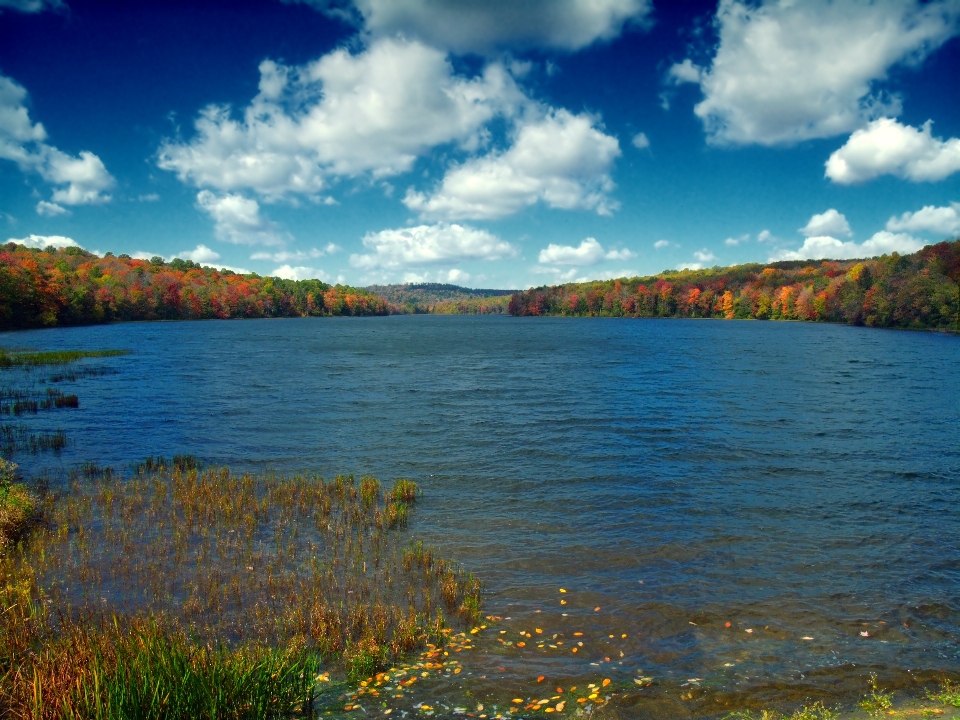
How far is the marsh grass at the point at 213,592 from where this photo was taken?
8.58m

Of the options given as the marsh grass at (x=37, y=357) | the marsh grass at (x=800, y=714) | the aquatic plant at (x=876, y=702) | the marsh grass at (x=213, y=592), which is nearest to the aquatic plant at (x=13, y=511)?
the marsh grass at (x=213, y=592)

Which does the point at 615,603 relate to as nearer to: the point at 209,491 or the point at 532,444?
the point at 209,491

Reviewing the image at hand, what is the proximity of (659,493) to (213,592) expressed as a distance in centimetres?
1548

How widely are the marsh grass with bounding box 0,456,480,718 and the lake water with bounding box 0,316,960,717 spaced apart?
1.86m

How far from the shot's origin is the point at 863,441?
31.0 m

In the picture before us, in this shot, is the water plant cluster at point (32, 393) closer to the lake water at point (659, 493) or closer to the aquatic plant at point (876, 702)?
the lake water at point (659, 493)

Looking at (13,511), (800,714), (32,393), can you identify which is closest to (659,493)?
(800,714)

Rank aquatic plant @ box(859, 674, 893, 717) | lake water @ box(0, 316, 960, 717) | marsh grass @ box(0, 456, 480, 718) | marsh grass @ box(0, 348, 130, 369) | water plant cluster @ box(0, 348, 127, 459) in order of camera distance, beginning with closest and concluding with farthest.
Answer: marsh grass @ box(0, 456, 480, 718), aquatic plant @ box(859, 674, 893, 717), lake water @ box(0, 316, 960, 717), water plant cluster @ box(0, 348, 127, 459), marsh grass @ box(0, 348, 130, 369)

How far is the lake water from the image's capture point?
11938 millimetres

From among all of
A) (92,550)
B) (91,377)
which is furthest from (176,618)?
(91,377)

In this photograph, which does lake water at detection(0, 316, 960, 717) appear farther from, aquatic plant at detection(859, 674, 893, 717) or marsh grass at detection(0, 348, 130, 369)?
marsh grass at detection(0, 348, 130, 369)

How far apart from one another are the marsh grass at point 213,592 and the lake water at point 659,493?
186 cm

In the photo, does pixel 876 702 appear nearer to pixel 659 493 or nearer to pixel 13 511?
pixel 659 493

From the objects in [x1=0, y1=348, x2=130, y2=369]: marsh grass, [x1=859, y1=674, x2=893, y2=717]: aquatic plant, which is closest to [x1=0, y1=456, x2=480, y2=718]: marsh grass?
[x1=859, y1=674, x2=893, y2=717]: aquatic plant
